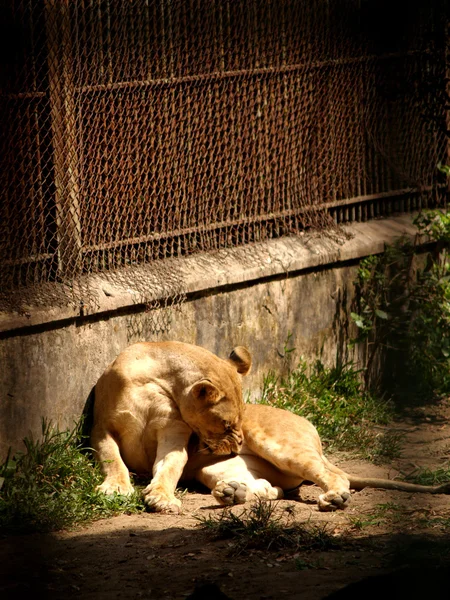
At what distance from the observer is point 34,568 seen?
4500 mm

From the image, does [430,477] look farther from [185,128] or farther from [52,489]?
[185,128]

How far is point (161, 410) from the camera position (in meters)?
5.99

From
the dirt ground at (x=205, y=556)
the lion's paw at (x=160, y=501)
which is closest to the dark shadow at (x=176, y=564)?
the dirt ground at (x=205, y=556)

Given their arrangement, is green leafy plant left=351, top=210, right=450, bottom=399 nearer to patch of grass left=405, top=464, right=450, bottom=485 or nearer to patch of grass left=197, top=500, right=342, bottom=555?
patch of grass left=405, top=464, right=450, bottom=485

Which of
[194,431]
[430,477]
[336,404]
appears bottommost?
[336,404]

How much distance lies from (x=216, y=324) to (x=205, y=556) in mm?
2618

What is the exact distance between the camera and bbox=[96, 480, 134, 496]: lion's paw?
560cm

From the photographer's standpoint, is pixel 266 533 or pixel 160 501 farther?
pixel 160 501

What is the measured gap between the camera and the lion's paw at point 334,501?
221 inches

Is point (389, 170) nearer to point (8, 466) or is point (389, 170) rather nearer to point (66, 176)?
point (66, 176)

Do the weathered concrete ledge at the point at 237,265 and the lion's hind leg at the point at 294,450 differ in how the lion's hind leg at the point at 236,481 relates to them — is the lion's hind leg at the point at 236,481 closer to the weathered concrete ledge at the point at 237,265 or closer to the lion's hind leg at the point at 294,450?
the lion's hind leg at the point at 294,450

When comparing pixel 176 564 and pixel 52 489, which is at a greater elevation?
pixel 176 564

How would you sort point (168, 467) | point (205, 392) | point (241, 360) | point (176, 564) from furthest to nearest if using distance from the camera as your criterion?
point (241, 360) < point (205, 392) < point (168, 467) < point (176, 564)

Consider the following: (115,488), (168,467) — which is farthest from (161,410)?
(115,488)
